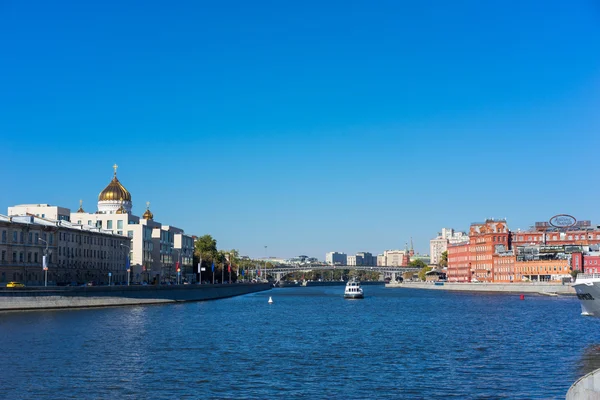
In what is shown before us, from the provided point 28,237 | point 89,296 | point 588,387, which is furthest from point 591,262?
point 588,387

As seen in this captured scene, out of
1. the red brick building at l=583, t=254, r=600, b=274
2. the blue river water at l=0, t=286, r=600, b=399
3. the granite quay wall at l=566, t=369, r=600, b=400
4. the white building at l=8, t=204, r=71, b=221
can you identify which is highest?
the white building at l=8, t=204, r=71, b=221

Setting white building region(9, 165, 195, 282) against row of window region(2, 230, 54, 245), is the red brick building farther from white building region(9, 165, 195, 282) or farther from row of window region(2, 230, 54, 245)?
row of window region(2, 230, 54, 245)

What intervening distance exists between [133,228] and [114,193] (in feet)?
50.3

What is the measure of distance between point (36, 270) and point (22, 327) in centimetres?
4756

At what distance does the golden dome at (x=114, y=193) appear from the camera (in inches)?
6772

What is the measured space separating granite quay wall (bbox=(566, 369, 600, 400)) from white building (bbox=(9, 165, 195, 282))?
447 feet

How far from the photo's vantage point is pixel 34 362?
48125 mm

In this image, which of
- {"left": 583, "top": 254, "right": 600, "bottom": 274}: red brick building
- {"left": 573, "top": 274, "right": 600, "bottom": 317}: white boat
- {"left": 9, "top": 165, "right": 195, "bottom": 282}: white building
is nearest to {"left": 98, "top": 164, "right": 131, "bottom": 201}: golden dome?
{"left": 9, "top": 165, "right": 195, "bottom": 282}: white building

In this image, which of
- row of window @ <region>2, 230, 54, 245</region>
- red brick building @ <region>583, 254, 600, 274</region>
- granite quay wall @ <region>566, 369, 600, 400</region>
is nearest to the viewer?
granite quay wall @ <region>566, 369, 600, 400</region>

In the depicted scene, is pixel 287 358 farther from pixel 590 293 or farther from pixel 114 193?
pixel 114 193

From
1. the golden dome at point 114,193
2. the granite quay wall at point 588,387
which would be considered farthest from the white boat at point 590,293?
the golden dome at point 114,193

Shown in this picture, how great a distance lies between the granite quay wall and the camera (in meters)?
23.0

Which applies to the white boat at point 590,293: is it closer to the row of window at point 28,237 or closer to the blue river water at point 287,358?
the blue river water at point 287,358

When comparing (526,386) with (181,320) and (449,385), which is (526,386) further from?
(181,320)
